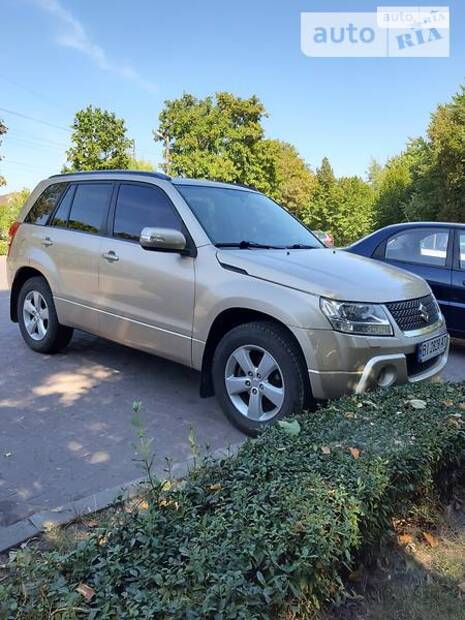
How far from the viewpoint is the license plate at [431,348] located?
150 inches

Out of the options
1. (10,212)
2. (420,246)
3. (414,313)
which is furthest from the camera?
(10,212)

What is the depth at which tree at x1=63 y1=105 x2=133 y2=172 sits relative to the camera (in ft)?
123

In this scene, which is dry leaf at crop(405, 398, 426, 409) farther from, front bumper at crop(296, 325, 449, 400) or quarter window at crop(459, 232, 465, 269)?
quarter window at crop(459, 232, 465, 269)

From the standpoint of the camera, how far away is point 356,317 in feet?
11.6

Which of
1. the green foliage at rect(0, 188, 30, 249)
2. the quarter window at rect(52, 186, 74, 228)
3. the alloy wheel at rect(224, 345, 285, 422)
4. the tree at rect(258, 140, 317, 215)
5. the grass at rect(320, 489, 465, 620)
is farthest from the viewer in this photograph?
the green foliage at rect(0, 188, 30, 249)

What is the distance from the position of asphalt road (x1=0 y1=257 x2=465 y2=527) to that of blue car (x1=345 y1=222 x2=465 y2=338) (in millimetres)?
710

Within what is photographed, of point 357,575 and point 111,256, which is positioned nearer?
point 357,575

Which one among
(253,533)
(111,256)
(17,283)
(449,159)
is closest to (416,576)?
(253,533)

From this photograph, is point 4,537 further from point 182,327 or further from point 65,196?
point 65,196

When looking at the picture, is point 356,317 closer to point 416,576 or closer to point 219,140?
point 416,576

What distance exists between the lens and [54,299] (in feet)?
17.7

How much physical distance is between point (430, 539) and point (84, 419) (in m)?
2.64

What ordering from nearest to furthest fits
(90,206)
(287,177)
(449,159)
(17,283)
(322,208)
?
1. (90,206)
2. (17,283)
3. (449,159)
4. (322,208)
5. (287,177)

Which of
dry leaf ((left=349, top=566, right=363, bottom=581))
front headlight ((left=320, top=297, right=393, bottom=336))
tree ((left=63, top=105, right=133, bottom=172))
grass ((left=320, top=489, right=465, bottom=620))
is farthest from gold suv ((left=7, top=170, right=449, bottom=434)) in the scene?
tree ((left=63, top=105, right=133, bottom=172))
